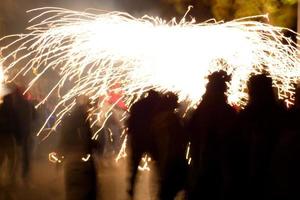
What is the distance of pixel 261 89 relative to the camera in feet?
22.5

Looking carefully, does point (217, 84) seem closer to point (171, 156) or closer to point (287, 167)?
point (171, 156)

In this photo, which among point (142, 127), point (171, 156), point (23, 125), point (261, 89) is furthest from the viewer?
point (23, 125)

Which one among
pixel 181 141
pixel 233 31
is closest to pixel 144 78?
pixel 233 31

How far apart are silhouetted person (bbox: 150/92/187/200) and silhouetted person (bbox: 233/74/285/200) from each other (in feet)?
4.50

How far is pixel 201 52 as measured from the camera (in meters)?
12.4

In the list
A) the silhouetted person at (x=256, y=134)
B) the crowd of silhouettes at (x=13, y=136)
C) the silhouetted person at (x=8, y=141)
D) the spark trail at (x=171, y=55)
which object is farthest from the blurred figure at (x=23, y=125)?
the silhouetted person at (x=256, y=134)

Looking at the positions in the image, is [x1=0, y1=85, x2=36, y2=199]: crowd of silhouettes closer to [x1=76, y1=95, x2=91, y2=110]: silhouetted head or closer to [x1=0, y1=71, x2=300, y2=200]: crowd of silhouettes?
[x1=0, y1=71, x2=300, y2=200]: crowd of silhouettes

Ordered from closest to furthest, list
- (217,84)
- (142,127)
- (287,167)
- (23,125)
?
(287,167) < (217,84) < (142,127) < (23,125)

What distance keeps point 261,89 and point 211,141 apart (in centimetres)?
83

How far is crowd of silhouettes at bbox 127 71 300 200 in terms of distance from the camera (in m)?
5.57


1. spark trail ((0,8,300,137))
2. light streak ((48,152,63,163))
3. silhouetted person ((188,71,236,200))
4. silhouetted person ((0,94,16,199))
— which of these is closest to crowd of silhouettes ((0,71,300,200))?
silhouetted person ((188,71,236,200))

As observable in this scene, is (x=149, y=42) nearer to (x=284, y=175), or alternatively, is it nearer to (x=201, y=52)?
(x=201, y=52)

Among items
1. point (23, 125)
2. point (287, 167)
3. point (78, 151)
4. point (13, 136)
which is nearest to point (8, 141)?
point (13, 136)

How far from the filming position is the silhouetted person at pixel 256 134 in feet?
A: 21.5
